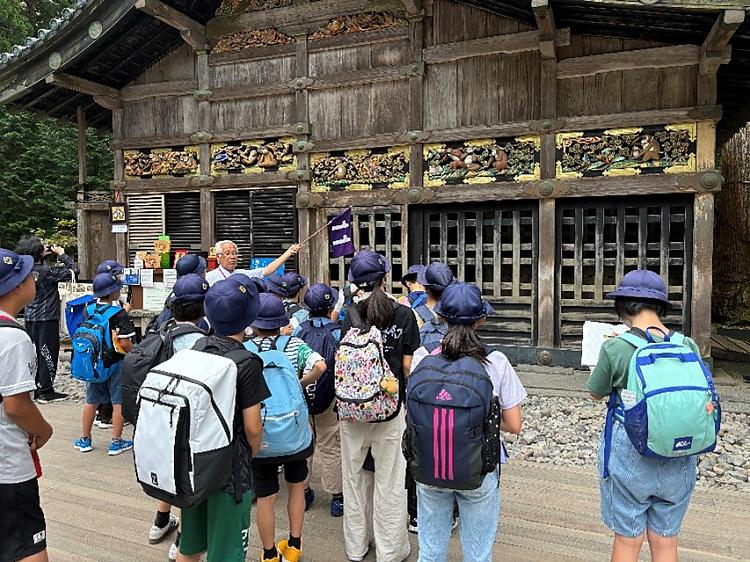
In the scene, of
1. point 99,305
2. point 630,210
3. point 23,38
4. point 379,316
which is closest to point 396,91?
point 630,210

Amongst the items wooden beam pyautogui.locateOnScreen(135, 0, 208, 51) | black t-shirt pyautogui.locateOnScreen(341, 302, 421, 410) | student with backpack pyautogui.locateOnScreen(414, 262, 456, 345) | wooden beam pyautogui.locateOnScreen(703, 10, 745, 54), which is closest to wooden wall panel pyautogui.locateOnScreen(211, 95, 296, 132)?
wooden beam pyautogui.locateOnScreen(135, 0, 208, 51)

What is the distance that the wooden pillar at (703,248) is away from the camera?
7.37 meters

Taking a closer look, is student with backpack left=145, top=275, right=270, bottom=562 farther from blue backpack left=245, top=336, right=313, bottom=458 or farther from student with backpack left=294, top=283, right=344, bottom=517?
student with backpack left=294, top=283, right=344, bottom=517

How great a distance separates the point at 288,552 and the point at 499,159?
666 cm

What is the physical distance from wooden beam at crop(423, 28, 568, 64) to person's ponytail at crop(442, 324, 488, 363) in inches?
258

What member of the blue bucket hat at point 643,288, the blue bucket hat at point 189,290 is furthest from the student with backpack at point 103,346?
the blue bucket hat at point 643,288

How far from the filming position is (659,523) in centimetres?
266

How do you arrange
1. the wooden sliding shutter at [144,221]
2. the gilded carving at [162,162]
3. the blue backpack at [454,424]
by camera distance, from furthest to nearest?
the wooden sliding shutter at [144,221]
the gilded carving at [162,162]
the blue backpack at [454,424]

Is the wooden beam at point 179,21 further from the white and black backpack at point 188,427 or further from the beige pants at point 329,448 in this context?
the white and black backpack at point 188,427

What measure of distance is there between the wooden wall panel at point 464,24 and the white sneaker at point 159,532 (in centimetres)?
779

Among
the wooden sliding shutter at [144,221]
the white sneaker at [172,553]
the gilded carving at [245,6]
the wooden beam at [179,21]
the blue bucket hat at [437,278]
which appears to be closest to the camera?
the white sneaker at [172,553]

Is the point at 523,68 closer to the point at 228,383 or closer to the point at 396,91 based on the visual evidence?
the point at 396,91

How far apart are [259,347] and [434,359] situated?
1062 millimetres

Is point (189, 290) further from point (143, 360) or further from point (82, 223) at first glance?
point (82, 223)
